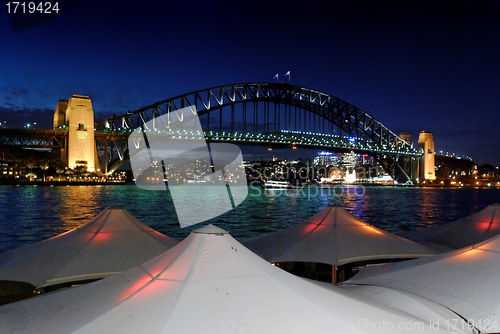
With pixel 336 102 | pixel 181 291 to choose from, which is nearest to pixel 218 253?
pixel 181 291

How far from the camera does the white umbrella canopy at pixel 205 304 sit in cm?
210

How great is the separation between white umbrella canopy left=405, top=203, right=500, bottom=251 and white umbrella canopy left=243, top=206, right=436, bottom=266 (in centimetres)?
150

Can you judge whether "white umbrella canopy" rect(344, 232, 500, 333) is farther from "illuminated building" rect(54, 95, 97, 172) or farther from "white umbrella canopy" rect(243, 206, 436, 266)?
"illuminated building" rect(54, 95, 97, 172)

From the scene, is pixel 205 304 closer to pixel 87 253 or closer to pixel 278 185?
pixel 87 253

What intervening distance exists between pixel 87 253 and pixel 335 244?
3.93m

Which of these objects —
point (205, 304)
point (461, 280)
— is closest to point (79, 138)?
point (461, 280)

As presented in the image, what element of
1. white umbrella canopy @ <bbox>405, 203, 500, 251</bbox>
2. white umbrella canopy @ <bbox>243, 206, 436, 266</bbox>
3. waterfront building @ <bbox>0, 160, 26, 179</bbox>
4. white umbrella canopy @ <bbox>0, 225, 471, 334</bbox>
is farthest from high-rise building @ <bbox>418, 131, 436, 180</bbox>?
white umbrella canopy @ <bbox>0, 225, 471, 334</bbox>

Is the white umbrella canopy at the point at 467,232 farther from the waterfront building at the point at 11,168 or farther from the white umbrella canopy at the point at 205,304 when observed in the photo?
the waterfront building at the point at 11,168

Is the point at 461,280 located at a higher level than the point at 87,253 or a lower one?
higher

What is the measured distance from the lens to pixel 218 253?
2.49 metres

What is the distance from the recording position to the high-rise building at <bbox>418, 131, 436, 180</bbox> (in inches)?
3359

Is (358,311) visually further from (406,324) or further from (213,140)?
(213,140)

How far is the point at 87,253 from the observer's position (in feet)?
18.4

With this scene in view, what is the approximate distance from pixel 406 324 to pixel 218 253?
47.5 inches
